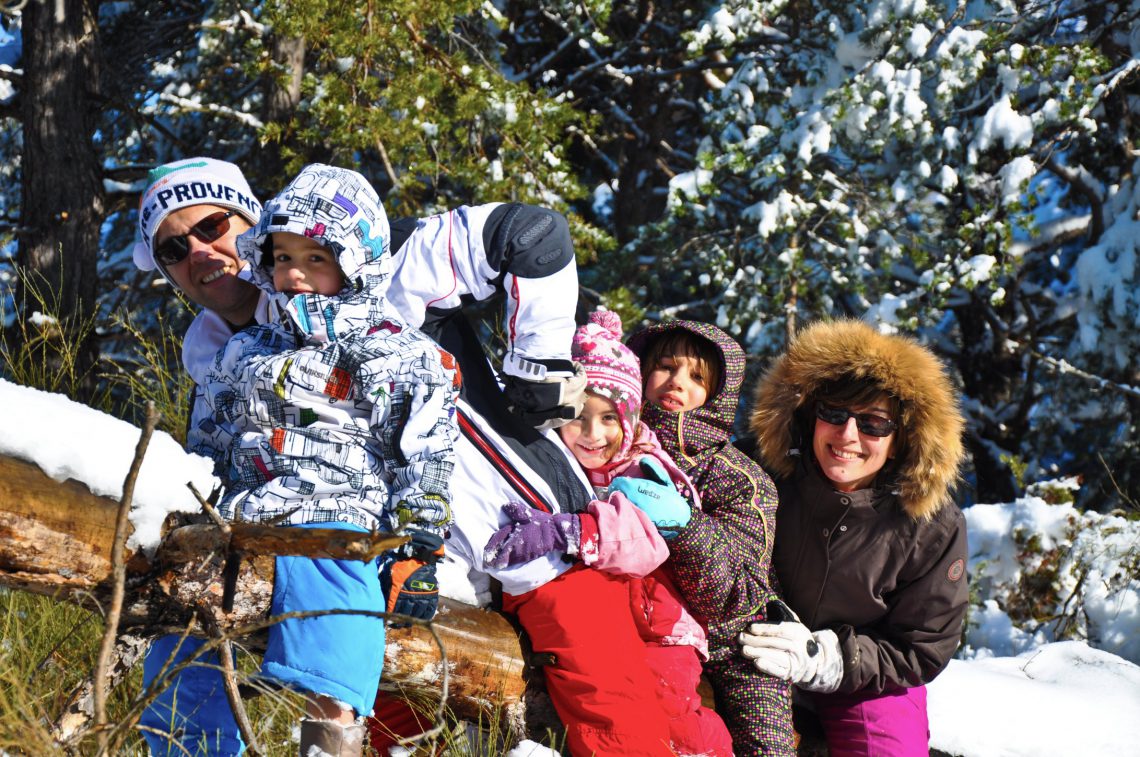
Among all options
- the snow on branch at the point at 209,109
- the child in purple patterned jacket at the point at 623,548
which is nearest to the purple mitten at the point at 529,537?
the child in purple patterned jacket at the point at 623,548

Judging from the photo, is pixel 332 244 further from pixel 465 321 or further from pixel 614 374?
pixel 614 374

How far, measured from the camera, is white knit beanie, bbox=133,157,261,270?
2.89 metres

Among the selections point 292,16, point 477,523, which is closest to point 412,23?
point 292,16

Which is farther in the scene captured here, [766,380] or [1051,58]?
[1051,58]

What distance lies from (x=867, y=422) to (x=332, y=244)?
1.80m

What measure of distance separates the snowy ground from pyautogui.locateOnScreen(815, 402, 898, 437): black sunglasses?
1.24 m

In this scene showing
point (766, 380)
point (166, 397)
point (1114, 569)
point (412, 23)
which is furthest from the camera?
point (412, 23)

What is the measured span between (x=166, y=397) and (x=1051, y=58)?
5.60 m

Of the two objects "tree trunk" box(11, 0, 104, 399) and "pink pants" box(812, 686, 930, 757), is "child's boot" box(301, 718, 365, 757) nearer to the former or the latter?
"pink pants" box(812, 686, 930, 757)

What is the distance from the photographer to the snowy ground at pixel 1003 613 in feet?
6.96

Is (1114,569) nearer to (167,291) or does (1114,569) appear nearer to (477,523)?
(477,523)

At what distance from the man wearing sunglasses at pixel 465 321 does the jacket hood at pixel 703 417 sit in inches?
15.2

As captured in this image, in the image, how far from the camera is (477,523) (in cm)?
268

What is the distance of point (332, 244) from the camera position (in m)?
2.38
